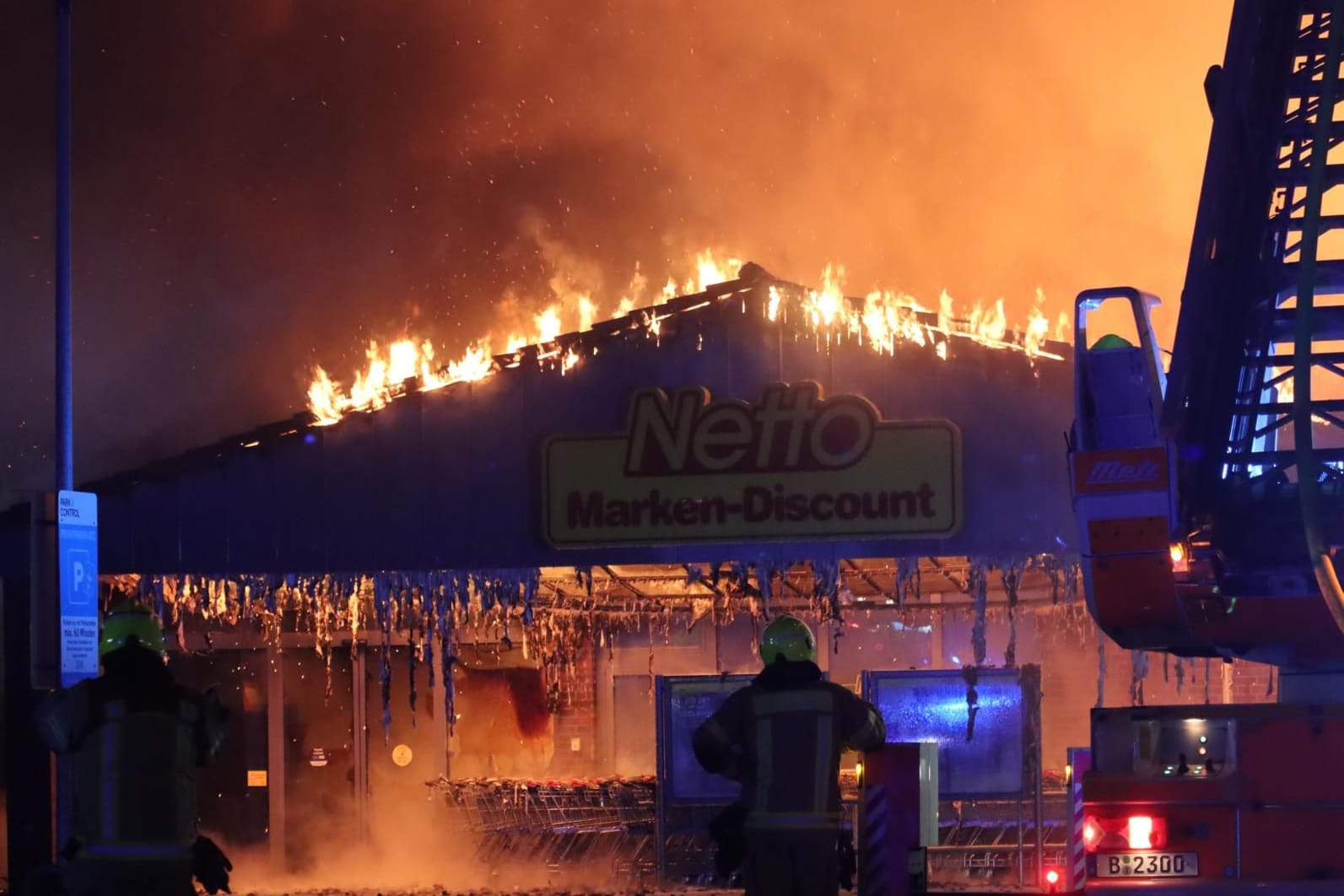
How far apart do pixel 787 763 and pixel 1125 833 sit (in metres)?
2.02

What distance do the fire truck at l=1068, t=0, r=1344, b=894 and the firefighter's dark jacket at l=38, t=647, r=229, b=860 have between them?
442 cm

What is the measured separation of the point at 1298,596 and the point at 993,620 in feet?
54.2

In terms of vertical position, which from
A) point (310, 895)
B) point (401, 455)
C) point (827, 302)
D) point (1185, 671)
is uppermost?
point (827, 302)

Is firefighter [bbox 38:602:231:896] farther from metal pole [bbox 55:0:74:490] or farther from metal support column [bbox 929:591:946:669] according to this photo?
metal support column [bbox 929:591:946:669]

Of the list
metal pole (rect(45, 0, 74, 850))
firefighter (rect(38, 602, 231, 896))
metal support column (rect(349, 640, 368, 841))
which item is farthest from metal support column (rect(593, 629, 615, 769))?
firefighter (rect(38, 602, 231, 896))

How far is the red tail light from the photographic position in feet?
28.6

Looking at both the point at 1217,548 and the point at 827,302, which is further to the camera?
the point at 827,302

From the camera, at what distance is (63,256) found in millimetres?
14148

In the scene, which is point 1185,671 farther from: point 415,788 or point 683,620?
point 415,788

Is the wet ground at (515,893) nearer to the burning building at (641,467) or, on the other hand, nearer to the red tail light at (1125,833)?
the burning building at (641,467)

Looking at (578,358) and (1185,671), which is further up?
(578,358)

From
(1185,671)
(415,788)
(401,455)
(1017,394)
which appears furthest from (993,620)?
(401,455)

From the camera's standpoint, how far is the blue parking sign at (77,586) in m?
12.7

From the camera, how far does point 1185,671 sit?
24.7 meters
